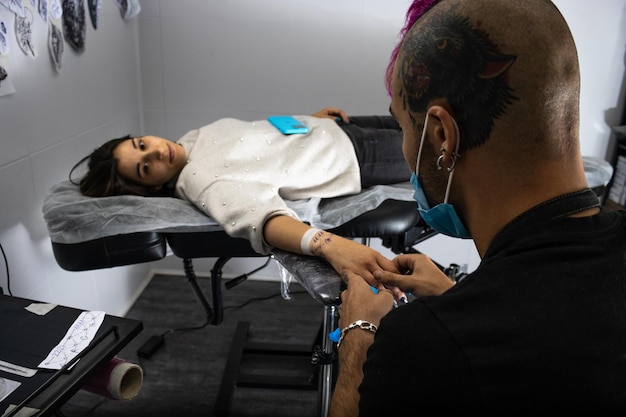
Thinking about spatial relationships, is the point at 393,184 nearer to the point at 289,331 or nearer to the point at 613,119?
the point at 289,331

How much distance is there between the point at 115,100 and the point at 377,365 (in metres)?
1.86

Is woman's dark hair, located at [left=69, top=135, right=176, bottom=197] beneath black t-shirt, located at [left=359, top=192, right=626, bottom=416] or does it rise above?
beneath

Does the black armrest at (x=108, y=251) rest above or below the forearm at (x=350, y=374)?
below

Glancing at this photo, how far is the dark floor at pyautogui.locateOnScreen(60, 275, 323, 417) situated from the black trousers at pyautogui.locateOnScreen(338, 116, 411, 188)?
0.87 metres

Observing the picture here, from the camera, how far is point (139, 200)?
1407 millimetres

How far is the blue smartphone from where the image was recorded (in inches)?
68.8

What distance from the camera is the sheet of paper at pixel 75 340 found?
2.87ft

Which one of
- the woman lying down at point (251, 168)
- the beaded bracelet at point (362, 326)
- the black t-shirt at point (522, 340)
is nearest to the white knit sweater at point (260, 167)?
the woman lying down at point (251, 168)

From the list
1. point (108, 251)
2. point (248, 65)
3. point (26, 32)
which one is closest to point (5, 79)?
point (26, 32)

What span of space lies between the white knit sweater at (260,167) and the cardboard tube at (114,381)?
45 cm

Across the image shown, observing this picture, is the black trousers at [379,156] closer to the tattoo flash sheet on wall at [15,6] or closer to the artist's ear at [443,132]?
the artist's ear at [443,132]

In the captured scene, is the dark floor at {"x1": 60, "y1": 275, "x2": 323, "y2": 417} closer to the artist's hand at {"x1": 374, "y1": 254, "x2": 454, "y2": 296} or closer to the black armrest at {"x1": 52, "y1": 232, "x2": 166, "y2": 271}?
the black armrest at {"x1": 52, "y1": 232, "x2": 166, "y2": 271}

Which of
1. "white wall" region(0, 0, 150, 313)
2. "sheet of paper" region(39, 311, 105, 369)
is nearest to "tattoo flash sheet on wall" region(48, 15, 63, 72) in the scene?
"white wall" region(0, 0, 150, 313)

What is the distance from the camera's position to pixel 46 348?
2.99 feet
